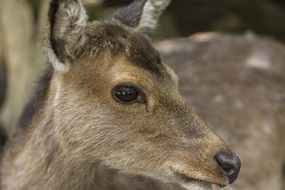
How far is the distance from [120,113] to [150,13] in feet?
3.54

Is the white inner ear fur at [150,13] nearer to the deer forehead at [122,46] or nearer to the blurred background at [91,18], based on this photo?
the deer forehead at [122,46]

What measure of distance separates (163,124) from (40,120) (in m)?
Answer: 0.99

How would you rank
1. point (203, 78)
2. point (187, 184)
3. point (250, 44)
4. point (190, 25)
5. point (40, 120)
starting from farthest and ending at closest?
point (190, 25) < point (250, 44) < point (203, 78) < point (40, 120) < point (187, 184)

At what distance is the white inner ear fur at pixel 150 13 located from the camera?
6.04m

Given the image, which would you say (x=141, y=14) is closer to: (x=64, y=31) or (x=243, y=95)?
(x=64, y=31)

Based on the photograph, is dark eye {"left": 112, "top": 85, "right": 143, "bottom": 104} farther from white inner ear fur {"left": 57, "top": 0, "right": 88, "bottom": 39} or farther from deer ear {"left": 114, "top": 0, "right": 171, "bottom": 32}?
A: deer ear {"left": 114, "top": 0, "right": 171, "bottom": 32}

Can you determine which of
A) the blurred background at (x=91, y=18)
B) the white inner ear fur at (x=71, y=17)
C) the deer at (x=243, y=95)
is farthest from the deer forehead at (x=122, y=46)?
the blurred background at (x=91, y=18)

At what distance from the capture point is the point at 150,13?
609 cm

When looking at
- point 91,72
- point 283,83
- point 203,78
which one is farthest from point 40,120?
point 283,83

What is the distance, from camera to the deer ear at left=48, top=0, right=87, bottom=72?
5113mm

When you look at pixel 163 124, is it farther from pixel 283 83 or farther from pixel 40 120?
pixel 283 83

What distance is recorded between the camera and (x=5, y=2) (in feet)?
28.8

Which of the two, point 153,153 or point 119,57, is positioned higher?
point 119,57

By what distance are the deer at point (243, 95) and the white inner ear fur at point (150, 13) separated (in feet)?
→ 3.44
